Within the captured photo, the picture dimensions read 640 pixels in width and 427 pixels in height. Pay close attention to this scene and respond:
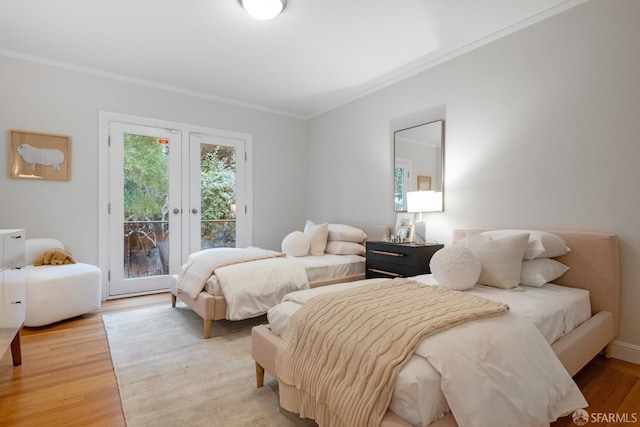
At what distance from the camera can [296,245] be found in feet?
11.7

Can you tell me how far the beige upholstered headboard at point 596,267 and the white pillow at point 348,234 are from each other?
6.48ft

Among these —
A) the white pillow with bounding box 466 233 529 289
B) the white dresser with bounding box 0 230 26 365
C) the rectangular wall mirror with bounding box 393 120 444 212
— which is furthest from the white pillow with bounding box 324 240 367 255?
the white dresser with bounding box 0 230 26 365

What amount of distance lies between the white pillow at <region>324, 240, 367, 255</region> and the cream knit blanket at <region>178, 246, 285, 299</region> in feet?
2.52

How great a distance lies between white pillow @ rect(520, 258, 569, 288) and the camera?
2.17 meters

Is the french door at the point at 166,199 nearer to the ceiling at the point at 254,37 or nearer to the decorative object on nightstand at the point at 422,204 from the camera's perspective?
the ceiling at the point at 254,37

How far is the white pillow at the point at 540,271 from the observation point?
2174 millimetres

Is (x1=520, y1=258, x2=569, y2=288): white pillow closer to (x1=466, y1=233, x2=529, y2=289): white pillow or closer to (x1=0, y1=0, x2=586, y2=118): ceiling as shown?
(x1=466, y1=233, x2=529, y2=289): white pillow

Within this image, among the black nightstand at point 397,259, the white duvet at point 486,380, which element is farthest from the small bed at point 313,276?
the white duvet at point 486,380

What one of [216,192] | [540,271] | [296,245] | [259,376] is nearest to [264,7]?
[296,245]

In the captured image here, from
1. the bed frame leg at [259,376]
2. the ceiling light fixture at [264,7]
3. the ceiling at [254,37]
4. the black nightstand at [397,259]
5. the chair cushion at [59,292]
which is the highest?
the ceiling at [254,37]

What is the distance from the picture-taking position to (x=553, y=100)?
2.46 m

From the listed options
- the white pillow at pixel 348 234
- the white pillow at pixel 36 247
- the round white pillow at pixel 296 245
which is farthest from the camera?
the white pillow at pixel 348 234

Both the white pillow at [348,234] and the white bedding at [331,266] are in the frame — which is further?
the white pillow at [348,234]

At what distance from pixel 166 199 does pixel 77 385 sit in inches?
97.9
